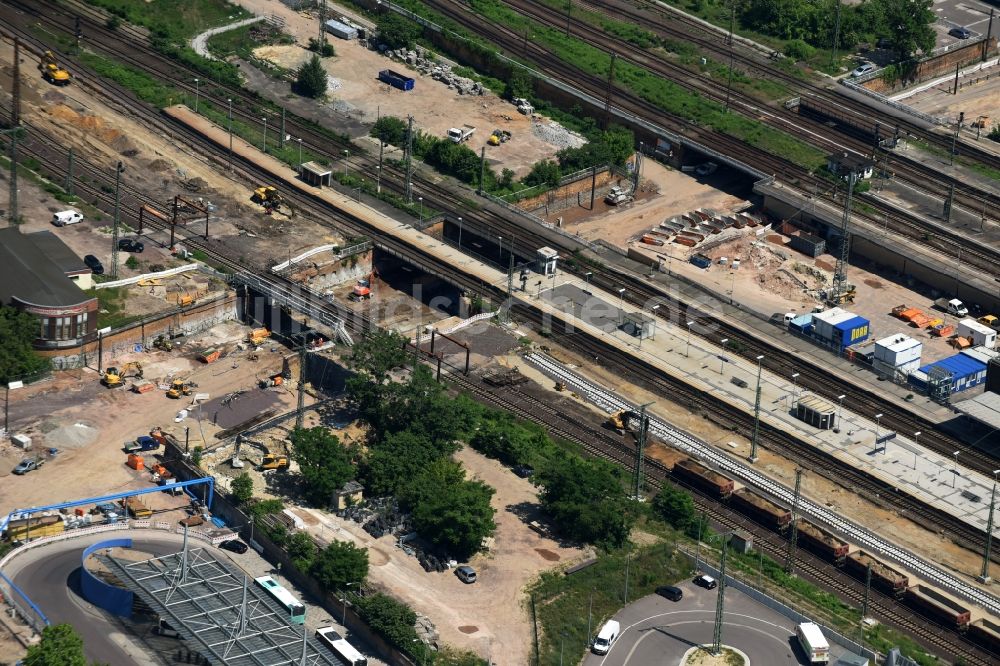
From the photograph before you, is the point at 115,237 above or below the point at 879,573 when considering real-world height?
above

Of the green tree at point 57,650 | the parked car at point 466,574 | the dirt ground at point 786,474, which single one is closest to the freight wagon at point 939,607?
the dirt ground at point 786,474

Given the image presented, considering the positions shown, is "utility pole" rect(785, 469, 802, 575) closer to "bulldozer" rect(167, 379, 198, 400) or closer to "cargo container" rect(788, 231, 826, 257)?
"cargo container" rect(788, 231, 826, 257)

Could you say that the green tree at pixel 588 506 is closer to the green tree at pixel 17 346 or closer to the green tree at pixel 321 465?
the green tree at pixel 321 465

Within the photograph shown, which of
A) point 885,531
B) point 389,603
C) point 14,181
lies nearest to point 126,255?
point 14,181

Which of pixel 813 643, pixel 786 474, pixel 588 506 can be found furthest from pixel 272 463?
pixel 813 643

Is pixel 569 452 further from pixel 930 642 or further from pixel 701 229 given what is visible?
pixel 701 229

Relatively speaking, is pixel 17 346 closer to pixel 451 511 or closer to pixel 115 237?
pixel 115 237
